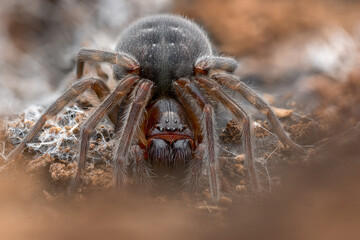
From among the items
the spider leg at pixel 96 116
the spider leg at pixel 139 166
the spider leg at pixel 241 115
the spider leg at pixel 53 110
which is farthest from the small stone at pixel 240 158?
the spider leg at pixel 53 110

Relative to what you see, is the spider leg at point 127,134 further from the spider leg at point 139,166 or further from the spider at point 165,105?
the spider leg at point 139,166

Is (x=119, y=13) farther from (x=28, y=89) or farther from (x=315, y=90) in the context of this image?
(x=315, y=90)

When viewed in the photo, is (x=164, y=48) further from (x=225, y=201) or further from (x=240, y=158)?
(x=225, y=201)

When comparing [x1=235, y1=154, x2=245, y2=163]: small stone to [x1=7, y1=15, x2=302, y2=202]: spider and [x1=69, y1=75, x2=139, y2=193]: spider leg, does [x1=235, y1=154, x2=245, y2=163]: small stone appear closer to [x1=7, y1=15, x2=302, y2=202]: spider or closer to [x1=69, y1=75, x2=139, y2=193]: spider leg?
[x1=7, y1=15, x2=302, y2=202]: spider

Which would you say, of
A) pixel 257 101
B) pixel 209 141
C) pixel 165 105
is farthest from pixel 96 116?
pixel 257 101

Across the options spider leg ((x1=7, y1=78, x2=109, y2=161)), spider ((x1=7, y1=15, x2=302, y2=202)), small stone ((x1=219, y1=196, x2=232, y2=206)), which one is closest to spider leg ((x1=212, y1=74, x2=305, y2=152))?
spider ((x1=7, y1=15, x2=302, y2=202))

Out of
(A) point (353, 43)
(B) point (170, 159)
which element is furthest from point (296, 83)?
(B) point (170, 159)
